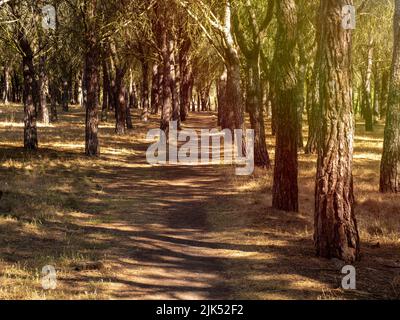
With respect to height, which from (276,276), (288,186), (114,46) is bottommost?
(276,276)

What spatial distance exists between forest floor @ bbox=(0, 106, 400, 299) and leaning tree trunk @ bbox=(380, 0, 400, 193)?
0.72 meters

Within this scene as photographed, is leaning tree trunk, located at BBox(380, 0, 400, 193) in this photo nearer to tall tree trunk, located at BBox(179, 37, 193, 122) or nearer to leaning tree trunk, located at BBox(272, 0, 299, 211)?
leaning tree trunk, located at BBox(272, 0, 299, 211)

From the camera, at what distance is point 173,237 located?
10.2 m

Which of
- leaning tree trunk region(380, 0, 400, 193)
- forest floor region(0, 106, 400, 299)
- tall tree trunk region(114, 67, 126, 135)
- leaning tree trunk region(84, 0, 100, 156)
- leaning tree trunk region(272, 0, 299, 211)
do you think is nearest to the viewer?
forest floor region(0, 106, 400, 299)

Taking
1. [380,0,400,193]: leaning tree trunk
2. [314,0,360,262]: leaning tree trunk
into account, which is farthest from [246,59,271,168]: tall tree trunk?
[314,0,360,262]: leaning tree trunk

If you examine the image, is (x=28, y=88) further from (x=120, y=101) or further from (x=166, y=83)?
(x=120, y=101)

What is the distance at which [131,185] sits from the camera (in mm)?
16172

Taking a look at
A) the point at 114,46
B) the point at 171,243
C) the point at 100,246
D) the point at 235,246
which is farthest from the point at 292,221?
the point at 114,46

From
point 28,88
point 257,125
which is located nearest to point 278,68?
point 257,125

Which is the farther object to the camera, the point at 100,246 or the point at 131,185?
the point at 131,185

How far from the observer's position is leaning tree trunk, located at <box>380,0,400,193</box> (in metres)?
14.1

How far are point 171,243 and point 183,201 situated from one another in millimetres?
4048

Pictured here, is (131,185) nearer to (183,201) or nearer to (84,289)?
(183,201)

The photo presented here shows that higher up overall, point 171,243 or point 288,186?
point 288,186
